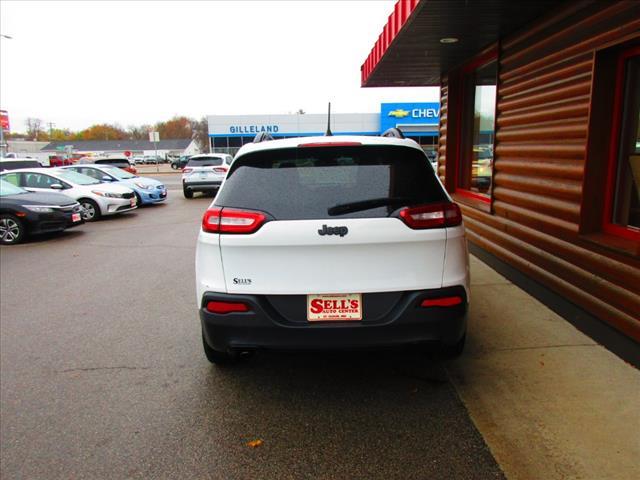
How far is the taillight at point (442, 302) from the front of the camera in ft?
10.0

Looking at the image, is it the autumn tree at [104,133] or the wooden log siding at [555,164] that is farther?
the autumn tree at [104,133]

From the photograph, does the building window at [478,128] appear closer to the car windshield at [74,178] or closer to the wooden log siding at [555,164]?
the wooden log siding at [555,164]

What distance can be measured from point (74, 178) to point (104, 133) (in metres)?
141

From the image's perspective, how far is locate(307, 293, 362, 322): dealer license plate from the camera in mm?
3023

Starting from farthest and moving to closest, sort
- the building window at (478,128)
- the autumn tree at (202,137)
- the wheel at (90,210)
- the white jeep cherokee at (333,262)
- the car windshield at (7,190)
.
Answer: the autumn tree at (202,137)
the wheel at (90,210)
the car windshield at (7,190)
the building window at (478,128)
the white jeep cherokee at (333,262)

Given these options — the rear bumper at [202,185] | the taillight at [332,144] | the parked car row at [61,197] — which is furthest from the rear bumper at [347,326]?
the rear bumper at [202,185]

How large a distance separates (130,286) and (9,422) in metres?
3.54

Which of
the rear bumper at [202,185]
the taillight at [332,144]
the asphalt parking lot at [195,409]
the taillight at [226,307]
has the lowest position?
the asphalt parking lot at [195,409]

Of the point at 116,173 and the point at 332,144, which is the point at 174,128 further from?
the point at 332,144

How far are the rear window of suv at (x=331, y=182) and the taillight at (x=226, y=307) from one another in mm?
600

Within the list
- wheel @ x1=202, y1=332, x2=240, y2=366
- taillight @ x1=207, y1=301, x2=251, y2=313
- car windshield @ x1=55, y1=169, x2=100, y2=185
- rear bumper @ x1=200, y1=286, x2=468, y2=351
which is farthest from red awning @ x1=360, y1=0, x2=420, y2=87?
car windshield @ x1=55, y1=169, x2=100, y2=185

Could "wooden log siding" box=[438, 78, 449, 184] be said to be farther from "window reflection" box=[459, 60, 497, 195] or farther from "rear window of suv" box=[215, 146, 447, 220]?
"rear window of suv" box=[215, 146, 447, 220]

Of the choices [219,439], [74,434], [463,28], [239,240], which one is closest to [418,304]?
[239,240]

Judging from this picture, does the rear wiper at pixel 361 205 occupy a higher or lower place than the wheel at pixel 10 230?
higher
